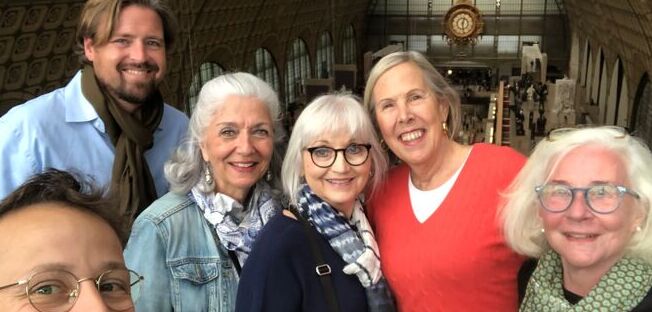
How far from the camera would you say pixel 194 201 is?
88.4 inches

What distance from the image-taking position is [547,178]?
195cm

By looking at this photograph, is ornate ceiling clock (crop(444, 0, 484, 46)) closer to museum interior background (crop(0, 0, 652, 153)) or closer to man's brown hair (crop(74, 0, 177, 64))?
museum interior background (crop(0, 0, 652, 153))

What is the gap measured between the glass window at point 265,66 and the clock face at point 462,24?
6.37 metres

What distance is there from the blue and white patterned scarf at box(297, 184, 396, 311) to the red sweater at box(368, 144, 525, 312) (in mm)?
114

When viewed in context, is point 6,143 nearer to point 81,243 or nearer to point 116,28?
point 116,28

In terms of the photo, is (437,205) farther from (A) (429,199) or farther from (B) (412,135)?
(B) (412,135)

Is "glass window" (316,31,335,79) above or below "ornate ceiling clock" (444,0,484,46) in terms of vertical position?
below

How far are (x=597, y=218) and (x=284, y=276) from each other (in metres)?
0.99

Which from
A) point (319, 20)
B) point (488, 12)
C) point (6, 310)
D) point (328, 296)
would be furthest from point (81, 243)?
point (488, 12)

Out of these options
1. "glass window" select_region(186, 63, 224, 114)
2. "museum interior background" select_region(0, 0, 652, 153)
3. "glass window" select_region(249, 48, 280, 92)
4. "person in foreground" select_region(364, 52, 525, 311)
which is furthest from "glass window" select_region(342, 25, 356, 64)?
"person in foreground" select_region(364, 52, 525, 311)

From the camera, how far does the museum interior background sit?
9719 mm

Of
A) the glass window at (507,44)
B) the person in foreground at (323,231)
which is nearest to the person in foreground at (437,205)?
the person in foreground at (323,231)

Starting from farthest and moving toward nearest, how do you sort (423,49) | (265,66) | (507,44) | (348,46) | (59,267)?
(423,49)
(507,44)
(348,46)
(265,66)
(59,267)

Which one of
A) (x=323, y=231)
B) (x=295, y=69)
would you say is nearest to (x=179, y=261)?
(x=323, y=231)
